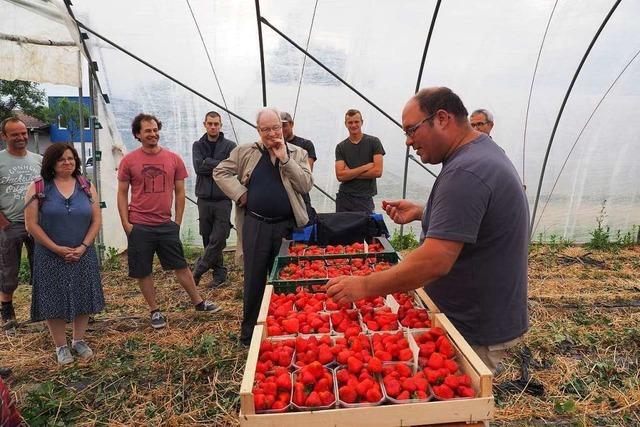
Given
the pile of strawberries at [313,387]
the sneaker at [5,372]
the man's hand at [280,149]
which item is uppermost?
the man's hand at [280,149]

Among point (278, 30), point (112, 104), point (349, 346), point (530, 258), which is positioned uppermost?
point (278, 30)

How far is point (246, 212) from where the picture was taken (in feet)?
12.6

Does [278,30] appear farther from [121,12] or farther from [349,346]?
[349,346]

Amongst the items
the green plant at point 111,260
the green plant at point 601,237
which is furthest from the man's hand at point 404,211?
the green plant at point 601,237

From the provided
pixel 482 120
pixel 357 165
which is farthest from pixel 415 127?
pixel 357 165

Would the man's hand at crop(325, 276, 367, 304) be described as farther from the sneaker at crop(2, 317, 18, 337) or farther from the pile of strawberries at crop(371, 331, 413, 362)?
the sneaker at crop(2, 317, 18, 337)

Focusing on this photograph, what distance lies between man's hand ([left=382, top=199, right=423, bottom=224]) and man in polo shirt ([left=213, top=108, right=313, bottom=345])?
0.98 m

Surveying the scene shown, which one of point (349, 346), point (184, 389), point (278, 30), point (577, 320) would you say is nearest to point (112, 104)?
point (278, 30)

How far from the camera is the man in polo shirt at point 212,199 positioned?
17.9 feet

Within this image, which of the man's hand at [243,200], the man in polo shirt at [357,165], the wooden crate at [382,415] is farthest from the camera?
the man in polo shirt at [357,165]

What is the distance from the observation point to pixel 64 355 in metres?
3.81

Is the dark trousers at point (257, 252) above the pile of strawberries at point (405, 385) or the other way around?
the other way around

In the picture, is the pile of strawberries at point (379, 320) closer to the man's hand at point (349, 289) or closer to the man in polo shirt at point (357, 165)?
the man's hand at point (349, 289)

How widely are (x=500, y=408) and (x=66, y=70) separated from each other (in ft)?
18.8
